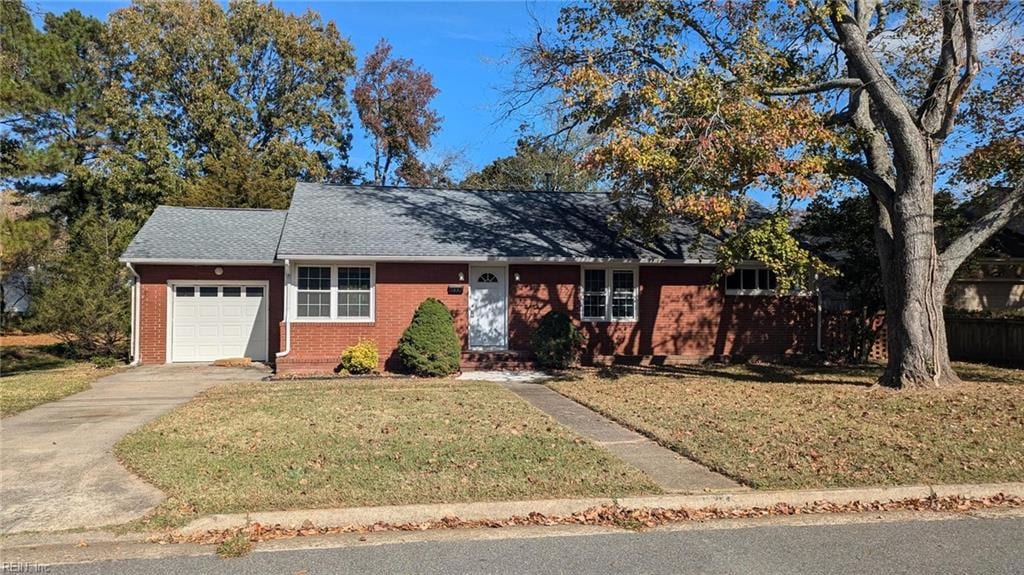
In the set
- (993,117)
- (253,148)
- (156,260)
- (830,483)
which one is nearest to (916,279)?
(993,117)

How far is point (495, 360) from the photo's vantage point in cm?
1681

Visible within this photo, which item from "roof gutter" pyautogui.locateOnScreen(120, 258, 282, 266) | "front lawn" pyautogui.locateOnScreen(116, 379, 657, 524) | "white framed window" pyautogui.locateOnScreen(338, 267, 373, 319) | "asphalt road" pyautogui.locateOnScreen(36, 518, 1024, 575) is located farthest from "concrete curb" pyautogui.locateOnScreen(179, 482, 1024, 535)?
"roof gutter" pyautogui.locateOnScreen(120, 258, 282, 266)

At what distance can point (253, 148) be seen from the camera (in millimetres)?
33469

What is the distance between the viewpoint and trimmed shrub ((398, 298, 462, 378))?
610 inches

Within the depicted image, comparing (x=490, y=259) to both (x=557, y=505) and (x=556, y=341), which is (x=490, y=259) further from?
(x=557, y=505)

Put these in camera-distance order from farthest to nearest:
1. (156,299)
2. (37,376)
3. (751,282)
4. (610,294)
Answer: (751,282) < (610,294) < (156,299) < (37,376)

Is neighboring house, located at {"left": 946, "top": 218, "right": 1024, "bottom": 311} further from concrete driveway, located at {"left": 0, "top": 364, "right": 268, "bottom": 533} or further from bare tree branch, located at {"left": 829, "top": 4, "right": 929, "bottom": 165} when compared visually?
concrete driveway, located at {"left": 0, "top": 364, "right": 268, "bottom": 533}

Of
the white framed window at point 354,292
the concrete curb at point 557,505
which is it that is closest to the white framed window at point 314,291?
the white framed window at point 354,292

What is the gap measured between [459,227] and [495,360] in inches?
148

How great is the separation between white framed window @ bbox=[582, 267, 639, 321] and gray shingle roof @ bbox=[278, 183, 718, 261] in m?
0.65

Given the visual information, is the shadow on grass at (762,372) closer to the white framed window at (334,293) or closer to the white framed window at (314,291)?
the white framed window at (334,293)

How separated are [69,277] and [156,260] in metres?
3.09

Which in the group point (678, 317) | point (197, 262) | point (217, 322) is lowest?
point (217, 322)

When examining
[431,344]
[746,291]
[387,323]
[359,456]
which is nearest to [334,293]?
[387,323]
